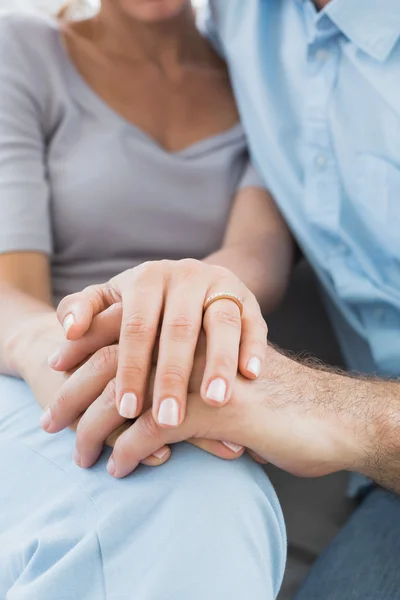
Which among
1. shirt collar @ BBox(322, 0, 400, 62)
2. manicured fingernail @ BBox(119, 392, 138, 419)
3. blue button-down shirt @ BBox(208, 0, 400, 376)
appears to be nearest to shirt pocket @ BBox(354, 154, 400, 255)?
blue button-down shirt @ BBox(208, 0, 400, 376)

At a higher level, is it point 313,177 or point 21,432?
point 313,177

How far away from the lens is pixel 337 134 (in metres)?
0.89

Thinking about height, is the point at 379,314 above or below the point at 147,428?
below

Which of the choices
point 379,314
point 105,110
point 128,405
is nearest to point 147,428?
point 128,405

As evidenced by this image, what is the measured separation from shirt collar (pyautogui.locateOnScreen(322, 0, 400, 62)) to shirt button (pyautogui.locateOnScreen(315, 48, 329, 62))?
0.04 metres

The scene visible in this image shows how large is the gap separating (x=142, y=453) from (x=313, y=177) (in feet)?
1.68

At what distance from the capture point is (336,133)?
89 centimetres

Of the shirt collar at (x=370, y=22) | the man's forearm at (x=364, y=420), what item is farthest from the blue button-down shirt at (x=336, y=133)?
the man's forearm at (x=364, y=420)

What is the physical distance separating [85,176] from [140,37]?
0.87ft

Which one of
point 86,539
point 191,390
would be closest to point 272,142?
point 191,390

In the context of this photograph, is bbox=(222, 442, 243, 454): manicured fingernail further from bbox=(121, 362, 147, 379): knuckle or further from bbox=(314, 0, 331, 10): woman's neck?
bbox=(314, 0, 331, 10): woman's neck

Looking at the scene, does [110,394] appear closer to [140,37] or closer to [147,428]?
[147,428]

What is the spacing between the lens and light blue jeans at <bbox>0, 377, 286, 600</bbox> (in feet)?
1.65

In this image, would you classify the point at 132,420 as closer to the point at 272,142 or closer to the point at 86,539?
the point at 86,539
